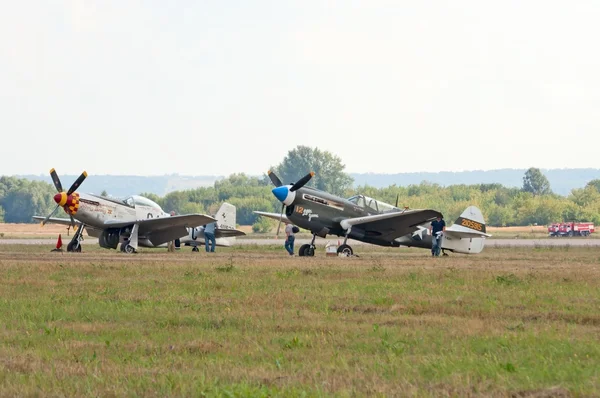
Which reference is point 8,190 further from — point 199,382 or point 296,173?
point 199,382

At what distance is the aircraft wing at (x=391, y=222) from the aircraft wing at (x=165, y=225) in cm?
647

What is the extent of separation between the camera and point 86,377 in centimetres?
966

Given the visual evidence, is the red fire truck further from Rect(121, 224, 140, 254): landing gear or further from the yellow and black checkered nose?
the yellow and black checkered nose

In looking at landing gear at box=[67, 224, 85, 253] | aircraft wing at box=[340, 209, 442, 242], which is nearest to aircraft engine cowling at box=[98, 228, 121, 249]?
landing gear at box=[67, 224, 85, 253]

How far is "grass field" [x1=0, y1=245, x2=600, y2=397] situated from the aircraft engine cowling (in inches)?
649

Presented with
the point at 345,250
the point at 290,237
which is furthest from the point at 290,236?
the point at 345,250

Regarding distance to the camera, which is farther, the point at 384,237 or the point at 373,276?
the point at 384,237

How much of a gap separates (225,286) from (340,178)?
125357 millimetres

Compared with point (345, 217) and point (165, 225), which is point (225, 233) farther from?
point (345, 217)

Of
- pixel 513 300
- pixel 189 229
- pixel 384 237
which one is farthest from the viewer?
pixel 189 229

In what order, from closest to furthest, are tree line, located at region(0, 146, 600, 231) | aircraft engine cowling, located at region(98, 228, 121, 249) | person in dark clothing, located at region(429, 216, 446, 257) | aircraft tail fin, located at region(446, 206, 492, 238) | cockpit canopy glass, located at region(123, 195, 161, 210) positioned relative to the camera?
person in dark clothing, located at region(429, 216, 446, 257)
aircraft tail fin, located at region(446, 206, 492, 238)
aircraft engine cowling, located at region(98, 228, 121, 249)
cockpit canopy glass, located at region(123, 195, 161, 210)
tree line, located at region(0, 146, 600, 231)

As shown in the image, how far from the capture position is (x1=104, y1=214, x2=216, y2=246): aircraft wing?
122ft

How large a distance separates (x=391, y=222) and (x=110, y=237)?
37.8ft

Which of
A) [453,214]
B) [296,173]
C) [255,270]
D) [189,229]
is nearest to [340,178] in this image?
[296,173]
